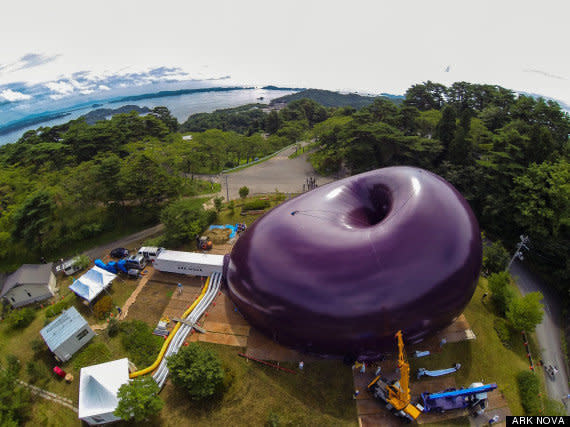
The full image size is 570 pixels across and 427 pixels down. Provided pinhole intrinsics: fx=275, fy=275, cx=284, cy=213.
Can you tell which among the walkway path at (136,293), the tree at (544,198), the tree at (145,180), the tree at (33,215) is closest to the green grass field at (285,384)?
the walkway path at (136,293)

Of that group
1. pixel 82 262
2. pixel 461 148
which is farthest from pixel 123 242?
pixel 461 148

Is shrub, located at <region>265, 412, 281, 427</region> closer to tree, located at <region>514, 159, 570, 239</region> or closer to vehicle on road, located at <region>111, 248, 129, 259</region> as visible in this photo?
vehicle on road, located at <region>111, 248, 129, 259</region>

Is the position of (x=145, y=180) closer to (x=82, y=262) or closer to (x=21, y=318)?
(x=82, y=262)

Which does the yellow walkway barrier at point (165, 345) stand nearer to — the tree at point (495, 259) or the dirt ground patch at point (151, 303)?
the dirt ground patch at point (151, 303)

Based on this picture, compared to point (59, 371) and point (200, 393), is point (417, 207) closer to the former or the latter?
point (200, 393)

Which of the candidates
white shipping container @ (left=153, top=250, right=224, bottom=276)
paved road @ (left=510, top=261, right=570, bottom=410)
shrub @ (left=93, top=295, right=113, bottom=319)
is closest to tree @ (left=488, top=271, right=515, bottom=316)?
paved road @ (left=510, top=261, right=570, bottom=410)

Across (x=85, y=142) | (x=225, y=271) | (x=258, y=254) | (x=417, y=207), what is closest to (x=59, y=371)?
(x=225, y=271)
